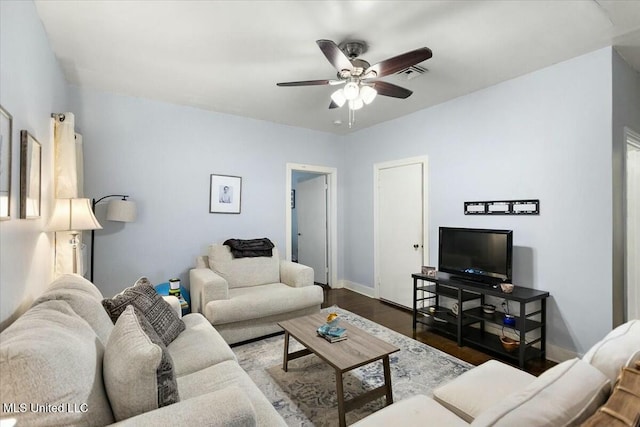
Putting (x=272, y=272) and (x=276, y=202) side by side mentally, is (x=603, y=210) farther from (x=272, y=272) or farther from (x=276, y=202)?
(x=276, y=202)

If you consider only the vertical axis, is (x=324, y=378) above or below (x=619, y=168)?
below

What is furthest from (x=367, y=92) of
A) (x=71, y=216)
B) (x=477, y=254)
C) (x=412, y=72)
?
(x=71, y=216)

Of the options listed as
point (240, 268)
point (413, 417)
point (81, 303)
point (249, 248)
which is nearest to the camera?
point (413, 417)

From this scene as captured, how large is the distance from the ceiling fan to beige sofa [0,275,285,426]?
1.90 metres

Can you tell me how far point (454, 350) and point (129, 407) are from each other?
271cm

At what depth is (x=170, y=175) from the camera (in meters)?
3.72

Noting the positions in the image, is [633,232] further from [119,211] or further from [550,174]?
[119,211]

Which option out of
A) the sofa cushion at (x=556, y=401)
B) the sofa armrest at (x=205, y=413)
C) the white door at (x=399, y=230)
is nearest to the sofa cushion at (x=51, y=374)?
the sofa armrest at (x=205, y=413)

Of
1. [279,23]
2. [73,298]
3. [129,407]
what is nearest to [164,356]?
[129,407]

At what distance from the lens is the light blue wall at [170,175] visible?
11.0 feet

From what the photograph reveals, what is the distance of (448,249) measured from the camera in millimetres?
3342

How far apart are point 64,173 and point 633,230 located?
535 cm

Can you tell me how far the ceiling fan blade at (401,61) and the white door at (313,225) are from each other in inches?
119

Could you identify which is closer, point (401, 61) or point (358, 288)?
point (401, 61)
